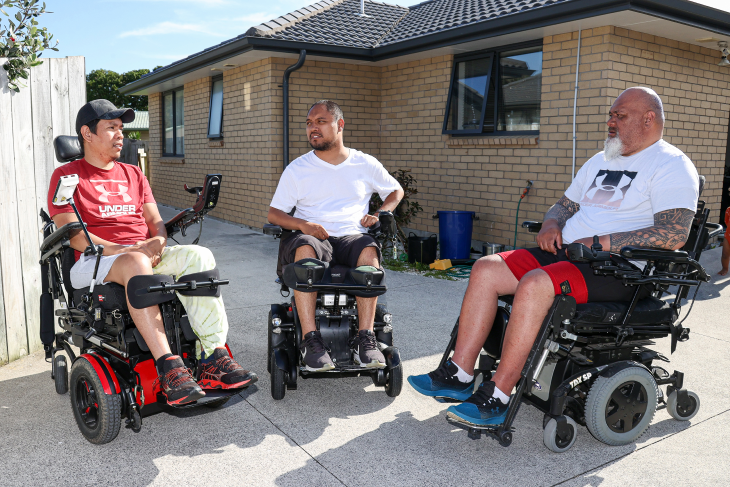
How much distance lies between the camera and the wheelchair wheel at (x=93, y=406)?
100 inches

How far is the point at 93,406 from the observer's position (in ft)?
8.92

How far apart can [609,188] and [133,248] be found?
7.78ft

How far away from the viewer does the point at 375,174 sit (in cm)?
369

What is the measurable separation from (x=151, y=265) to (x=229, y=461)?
3.35 feet

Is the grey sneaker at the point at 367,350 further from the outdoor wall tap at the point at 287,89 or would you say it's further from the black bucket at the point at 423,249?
the outdoor wall tap at the point at 287,89

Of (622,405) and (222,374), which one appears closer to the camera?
(622,405)

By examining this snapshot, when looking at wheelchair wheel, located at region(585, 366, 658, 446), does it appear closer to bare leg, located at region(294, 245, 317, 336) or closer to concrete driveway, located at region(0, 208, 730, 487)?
concrete driveway, located at region(0, 208, 730, 487)

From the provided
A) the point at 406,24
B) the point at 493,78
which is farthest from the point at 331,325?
the point at 406,24

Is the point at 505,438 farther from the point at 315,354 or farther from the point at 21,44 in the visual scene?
the point at 21,44

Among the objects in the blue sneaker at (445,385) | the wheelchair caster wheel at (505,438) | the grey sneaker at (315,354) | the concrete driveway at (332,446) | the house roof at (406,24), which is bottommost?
the concrete driveway at (332,446)

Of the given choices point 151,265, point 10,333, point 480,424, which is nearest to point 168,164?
point 10,333

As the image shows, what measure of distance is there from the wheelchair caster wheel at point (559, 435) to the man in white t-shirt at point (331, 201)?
37.7 inches

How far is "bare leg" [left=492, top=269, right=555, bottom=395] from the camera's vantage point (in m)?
2.64

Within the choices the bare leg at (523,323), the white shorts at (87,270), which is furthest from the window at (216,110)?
the bare leg at (523,323)
